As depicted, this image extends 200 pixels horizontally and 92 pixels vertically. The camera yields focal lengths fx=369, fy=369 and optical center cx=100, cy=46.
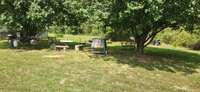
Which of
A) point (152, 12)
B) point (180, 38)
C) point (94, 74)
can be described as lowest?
point (94, 74)

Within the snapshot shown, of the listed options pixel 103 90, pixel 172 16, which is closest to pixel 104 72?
pixel 103 90

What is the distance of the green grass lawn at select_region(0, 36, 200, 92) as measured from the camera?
14.9 metres

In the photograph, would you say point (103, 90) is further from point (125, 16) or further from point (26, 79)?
point (125, 16)

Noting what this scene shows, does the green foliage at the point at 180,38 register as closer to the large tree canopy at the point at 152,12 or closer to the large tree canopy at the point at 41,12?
the large tree canopy at the point at 41,12

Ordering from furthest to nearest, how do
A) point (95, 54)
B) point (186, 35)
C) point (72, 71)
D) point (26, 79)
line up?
point (186, 35) < point (95, 54) < point (72, 71) < point (26, 79)

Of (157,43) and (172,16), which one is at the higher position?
(172,16)

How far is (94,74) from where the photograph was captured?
18188mm

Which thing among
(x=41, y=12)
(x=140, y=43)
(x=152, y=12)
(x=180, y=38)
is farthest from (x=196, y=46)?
(x=152, y=12)

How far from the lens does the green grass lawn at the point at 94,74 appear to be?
14938mm

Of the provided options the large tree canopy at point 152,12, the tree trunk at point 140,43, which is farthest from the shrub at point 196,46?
the large tree canopy at point 152,12

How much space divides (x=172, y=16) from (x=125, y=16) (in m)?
2.87

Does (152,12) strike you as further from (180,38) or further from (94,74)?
(180,38)

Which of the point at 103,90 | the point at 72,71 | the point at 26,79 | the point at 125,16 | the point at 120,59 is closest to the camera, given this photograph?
the point at 103,90

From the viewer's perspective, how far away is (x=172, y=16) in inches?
878
